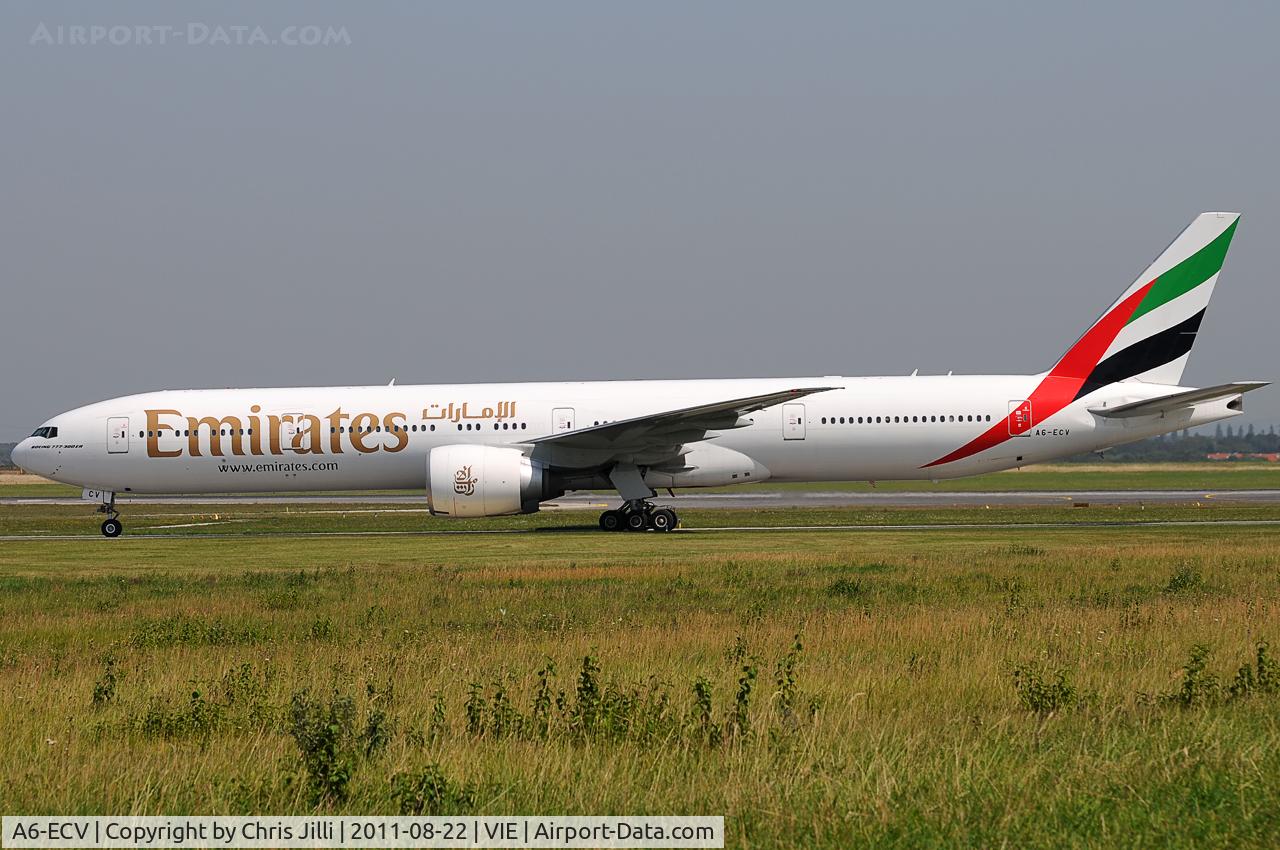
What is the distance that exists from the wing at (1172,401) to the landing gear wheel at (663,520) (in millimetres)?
10091

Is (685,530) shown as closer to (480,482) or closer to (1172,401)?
(480,482)

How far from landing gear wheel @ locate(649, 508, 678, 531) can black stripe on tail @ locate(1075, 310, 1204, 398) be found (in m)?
9.90

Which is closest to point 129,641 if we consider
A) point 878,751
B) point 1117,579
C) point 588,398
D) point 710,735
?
point 710,735

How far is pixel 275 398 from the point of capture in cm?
2984

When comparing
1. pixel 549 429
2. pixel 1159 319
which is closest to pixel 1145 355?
pixel 1159 319

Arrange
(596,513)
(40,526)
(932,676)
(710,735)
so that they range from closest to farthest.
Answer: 1. (710,735)
2. (932,676)
3. (40,526)
4. (596,513)

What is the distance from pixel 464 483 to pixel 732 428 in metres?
6.14

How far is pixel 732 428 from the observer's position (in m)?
28.0

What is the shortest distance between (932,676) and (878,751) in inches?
96.7

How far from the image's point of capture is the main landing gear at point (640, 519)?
2831 cm

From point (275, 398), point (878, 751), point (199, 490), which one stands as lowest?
point (878, 751)

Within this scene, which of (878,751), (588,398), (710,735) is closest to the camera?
(878,751)

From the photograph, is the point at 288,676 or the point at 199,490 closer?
the point at 288,676

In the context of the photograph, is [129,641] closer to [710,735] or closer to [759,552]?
[710,735]
